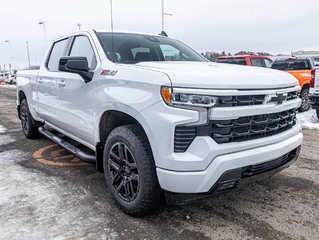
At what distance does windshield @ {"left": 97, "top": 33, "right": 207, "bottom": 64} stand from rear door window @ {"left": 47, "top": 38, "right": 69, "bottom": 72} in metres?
1.12

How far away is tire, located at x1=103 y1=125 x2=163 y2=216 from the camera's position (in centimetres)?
275

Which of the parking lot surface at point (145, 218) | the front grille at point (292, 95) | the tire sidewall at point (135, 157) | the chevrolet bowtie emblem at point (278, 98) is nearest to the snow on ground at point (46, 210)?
the parking lot surface at point (145, 218)

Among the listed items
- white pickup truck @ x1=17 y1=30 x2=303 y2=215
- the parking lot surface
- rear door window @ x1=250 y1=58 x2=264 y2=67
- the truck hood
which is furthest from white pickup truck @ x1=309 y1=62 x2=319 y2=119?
the truck hood

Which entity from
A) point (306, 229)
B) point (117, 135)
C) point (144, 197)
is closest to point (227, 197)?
point (306, 229)

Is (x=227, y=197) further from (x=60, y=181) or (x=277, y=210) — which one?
(x=60, y=181)

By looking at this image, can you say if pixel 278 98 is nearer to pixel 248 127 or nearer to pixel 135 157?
pixel 248 127

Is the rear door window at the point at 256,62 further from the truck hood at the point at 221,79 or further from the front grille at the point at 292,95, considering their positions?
the truck hood at the point at 221,79

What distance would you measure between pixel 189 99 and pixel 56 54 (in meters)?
3.21

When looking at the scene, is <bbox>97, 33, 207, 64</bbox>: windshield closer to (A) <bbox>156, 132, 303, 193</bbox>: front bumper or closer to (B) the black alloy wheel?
(B) the black alloy wheel

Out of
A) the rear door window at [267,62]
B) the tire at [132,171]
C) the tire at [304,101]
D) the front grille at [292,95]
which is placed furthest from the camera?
the rear door window at [267,62]

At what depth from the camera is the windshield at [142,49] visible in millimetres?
3699

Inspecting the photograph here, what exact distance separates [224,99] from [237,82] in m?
0.20

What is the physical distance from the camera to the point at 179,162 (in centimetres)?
250

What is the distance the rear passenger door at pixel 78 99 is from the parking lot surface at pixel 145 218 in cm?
66
